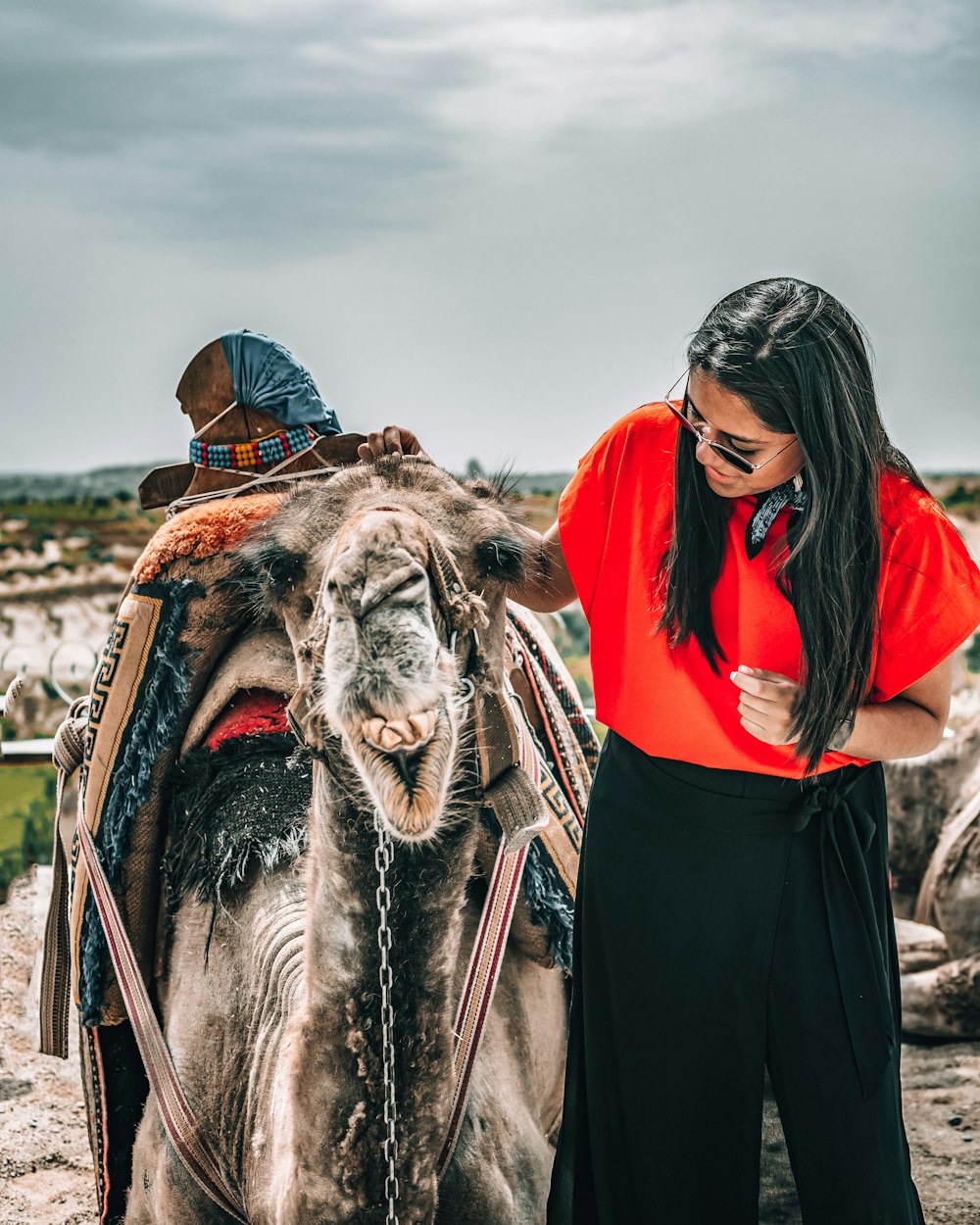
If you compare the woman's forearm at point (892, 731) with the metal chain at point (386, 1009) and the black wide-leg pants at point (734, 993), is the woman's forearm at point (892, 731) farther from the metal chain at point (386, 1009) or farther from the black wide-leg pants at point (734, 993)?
→ the metal chain at point (386, 1009)

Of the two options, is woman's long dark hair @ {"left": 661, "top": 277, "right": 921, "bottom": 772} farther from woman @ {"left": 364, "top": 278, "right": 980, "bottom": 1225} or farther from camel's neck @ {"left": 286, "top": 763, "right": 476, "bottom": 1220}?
camel's neck @ {"left": 286, "top": 763, "right": 476, "bottom": 1220}

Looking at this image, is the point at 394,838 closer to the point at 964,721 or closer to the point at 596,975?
the point at 596,975

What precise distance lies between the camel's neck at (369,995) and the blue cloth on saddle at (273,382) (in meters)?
1.50

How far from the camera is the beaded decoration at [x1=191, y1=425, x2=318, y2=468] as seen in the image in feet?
9.47

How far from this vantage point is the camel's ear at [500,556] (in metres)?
1.67

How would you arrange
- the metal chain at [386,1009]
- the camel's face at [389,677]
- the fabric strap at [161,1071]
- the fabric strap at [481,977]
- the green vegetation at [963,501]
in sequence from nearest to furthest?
the camel's face at [389,677]
the metal chain at [386,1009]
the fabric strap at [481,977]
the fabric strap at [161,1071]
the green vegetation at [963,501]

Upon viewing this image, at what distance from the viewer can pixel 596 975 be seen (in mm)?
2043

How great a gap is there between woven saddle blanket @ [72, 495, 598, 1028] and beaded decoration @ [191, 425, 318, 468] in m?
0.40

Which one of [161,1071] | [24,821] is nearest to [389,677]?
[161,1071]

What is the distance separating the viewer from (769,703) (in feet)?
→ 5.58

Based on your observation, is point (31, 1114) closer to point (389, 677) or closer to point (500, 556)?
point (500, 556)

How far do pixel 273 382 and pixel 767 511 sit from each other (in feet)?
5.09

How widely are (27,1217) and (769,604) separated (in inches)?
117

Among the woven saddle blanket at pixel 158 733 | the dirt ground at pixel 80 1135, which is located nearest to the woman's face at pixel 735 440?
the woven saddle blanket at pixel 158 733
